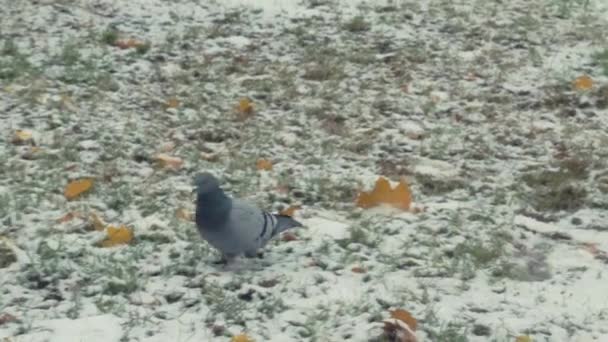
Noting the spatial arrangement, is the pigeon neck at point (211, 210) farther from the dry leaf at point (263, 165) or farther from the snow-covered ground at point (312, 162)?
the dry leaf at point (263, 165)

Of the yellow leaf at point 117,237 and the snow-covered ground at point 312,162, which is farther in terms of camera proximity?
the yellow leaf at point 117,237

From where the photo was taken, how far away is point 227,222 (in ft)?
11.7

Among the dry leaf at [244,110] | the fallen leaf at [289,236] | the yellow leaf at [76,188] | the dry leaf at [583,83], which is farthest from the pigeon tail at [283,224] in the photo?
the dry leaf at [583,83]

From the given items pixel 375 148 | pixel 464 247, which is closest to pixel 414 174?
pixel 375 148

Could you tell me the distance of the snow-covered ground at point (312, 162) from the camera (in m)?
3.49

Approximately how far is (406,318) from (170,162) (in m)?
2.02

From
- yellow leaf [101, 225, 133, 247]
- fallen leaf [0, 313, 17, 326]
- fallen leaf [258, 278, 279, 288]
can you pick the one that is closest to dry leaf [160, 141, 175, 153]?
yellow leaf [101, 225, 133, 247]

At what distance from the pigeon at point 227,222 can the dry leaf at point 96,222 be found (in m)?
0.70

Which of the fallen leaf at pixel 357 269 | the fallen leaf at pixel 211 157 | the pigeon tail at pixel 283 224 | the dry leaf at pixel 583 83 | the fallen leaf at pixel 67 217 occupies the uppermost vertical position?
the pigeon tail at pixel 283 224

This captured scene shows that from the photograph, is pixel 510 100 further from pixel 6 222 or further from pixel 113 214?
pixel 6 222

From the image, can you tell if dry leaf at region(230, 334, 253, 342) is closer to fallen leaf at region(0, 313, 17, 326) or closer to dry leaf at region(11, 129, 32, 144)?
fallen leaf at region(0, 313, 17, 326)

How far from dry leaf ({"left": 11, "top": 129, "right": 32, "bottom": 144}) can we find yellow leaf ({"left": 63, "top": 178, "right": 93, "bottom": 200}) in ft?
2.41

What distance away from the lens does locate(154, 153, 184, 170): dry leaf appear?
4910 mm

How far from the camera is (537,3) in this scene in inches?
318
